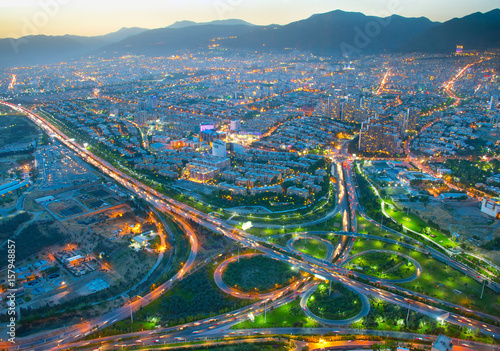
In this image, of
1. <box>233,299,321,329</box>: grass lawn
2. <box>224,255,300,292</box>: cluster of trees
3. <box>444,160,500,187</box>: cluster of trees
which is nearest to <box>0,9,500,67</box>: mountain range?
<box>444,160,500,187</box>: cluster of trees

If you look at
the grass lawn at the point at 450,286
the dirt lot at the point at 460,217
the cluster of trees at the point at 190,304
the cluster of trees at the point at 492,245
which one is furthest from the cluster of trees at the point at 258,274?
the dirt lot at the point at 460,217

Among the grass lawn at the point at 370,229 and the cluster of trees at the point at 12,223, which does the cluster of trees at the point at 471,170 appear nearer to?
the grass lawn at the point at 370,229

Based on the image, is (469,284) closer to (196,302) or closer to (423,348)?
(423,348)

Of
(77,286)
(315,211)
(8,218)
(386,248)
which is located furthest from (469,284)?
(8,218)

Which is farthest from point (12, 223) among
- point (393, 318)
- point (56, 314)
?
point (393, 318)

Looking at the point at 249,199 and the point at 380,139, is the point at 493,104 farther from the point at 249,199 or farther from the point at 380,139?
the point at 249,199

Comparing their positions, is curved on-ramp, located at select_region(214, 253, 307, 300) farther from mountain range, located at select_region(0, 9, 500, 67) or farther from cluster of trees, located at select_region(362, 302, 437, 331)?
mountain range, located at select_region(0, 9, 500, 67)

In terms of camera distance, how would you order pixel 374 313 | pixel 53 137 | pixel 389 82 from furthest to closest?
pixel 389 82 → pixel 53 137 → pixel 374 313
